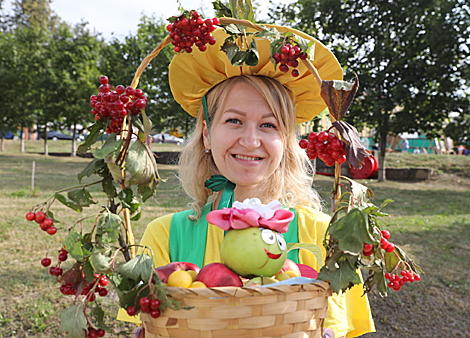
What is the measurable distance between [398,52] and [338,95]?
12.4 m

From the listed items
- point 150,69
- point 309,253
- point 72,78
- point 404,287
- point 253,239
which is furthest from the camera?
point 72,78

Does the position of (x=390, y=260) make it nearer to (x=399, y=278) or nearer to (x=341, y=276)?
(x=399, y=278)

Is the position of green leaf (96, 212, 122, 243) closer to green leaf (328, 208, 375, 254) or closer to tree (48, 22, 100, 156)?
green leaf (328, 208, 375, 254)

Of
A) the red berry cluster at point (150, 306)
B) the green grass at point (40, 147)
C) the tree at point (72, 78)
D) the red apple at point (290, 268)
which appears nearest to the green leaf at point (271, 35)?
the red apple at point (290, 268)

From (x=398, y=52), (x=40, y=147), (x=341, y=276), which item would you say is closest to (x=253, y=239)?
(x=341, y=276)

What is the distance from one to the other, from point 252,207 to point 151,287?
45 centimetres

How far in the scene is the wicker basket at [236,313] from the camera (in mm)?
971

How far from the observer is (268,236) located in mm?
1191

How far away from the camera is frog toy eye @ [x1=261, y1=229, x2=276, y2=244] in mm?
1176

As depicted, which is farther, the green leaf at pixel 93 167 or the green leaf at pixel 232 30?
the green leaf at pixel 232 30

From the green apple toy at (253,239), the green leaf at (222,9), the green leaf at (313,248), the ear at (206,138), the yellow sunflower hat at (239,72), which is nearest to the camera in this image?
the green apple toy at (253,239)

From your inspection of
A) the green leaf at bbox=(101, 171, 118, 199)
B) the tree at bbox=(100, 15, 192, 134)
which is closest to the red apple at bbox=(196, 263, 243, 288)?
the green leaf at bbox=(101, 171, 118, 199)

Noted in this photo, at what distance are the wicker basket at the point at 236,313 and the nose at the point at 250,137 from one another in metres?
0.77

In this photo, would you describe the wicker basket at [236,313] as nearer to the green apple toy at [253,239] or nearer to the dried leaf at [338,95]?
the green apple toy at [253,239]
